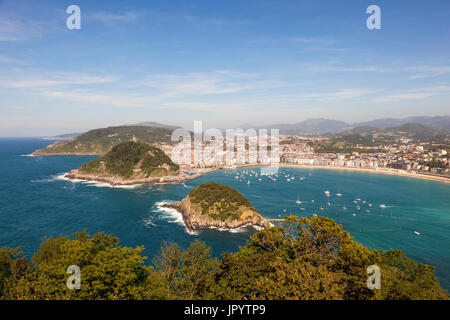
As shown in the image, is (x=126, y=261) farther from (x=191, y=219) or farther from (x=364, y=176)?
(x=364, y=176)

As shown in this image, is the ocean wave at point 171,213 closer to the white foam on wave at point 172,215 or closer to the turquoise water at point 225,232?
the white foam on wave at point 172,215

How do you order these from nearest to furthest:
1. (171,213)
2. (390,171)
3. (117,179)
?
(171,213), (117,179), (390,171)

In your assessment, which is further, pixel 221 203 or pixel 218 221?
pixel 221 203

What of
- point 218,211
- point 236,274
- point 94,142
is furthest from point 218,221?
point 94,142

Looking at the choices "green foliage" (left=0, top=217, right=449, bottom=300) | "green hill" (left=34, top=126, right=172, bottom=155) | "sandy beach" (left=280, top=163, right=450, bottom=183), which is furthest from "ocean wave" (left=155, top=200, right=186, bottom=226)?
"green hill" (left=34, top=126, right=172, bottom=155)

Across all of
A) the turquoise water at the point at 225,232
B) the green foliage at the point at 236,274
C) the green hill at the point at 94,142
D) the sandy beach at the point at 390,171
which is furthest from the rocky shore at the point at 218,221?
the green hill at the point at 94,142

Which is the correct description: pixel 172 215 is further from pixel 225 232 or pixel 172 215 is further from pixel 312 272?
pixel 312 272
